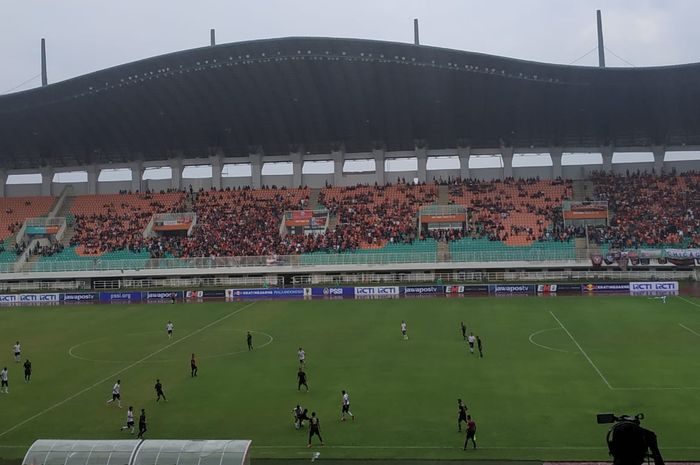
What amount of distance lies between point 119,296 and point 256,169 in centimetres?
2699

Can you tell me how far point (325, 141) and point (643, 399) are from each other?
5703 centimetres

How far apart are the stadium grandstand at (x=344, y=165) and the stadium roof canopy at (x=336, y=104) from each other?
8.8 inches

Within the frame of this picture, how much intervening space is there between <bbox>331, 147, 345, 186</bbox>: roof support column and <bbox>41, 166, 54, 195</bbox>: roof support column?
121ft

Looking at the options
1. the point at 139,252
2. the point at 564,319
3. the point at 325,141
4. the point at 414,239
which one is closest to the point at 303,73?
the point at 325,141

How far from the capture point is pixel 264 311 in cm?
4856

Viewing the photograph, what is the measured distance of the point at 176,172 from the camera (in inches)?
3189

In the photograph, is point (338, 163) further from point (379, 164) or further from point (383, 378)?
point (383, 378)

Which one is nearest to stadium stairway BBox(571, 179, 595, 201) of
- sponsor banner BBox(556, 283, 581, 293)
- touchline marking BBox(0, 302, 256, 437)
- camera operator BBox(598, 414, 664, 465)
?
sponsor banner BBox(556, 283, 581, 293)

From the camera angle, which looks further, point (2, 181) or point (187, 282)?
point (2, 181)

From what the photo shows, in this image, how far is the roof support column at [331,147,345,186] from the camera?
7769cm

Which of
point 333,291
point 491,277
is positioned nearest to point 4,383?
point 333,291

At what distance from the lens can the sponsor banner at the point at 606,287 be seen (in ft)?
174

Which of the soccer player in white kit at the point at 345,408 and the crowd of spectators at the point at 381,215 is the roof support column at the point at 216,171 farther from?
the soccer player in white kit at the point at 345,408

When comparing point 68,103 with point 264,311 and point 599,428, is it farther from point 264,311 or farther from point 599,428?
point 599,428
